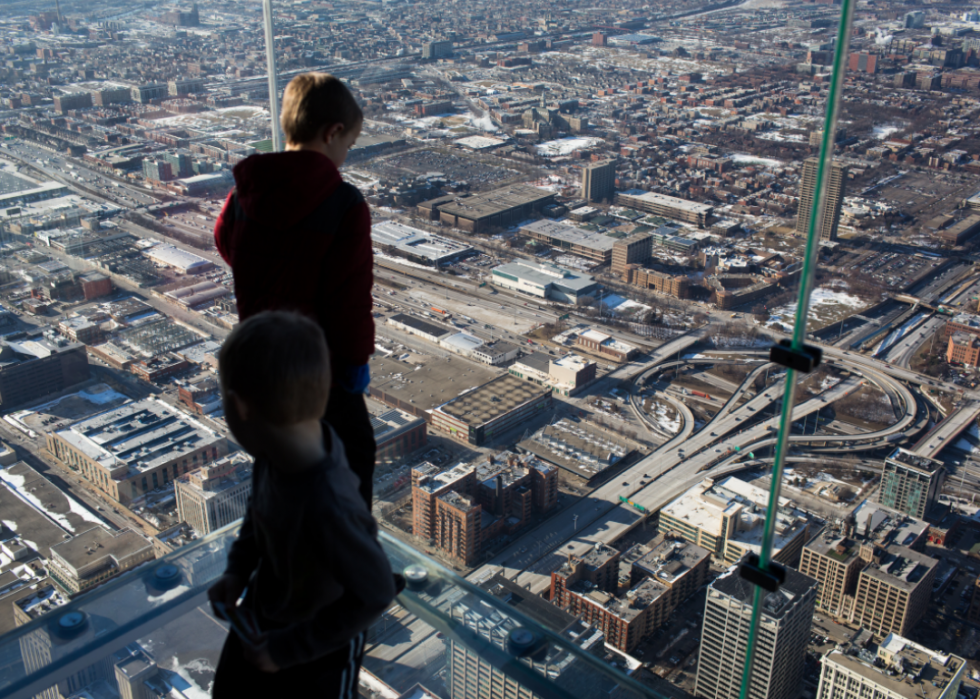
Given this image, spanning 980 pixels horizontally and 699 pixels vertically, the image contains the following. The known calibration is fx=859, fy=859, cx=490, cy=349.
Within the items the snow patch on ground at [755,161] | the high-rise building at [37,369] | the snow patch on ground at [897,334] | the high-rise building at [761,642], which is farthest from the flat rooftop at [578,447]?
the snow patch on ground at [755,161]

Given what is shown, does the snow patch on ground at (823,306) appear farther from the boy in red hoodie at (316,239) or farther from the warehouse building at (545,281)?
the boy in red hoodie at (316,239)

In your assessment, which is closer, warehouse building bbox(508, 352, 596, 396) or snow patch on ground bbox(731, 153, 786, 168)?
warehouse building bbox(508, 352, 596, 396)

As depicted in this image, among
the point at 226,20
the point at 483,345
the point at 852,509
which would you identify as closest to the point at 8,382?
the point at 483,345

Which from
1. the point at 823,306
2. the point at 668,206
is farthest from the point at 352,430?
the point at 668,206

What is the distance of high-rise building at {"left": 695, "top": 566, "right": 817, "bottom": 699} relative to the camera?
353cm

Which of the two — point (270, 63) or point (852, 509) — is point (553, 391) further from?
point (270, 63)

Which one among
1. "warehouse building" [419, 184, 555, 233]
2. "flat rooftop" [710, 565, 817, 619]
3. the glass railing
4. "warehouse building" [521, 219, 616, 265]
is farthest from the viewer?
"warehouse building" [419, 184, 555, 233]

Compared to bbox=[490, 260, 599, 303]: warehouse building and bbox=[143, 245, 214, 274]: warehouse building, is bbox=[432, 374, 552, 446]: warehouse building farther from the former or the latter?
bbox=[143, 245, 214, 274]: warehouse building

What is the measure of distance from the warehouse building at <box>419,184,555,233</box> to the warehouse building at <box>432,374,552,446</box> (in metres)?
3.88

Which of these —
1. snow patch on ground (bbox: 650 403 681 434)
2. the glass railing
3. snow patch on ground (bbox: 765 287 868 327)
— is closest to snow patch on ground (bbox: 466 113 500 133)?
snow patch on ground (bbox: 765 287 868 327)

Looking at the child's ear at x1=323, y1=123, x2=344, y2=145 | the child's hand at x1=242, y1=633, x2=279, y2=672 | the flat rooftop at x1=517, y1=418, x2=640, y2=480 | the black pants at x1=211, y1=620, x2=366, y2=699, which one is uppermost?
the child's ear at x1=323, y1=123, x2=344, y2=145

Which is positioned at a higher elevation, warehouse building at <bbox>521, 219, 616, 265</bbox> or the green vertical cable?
the green vertical cable

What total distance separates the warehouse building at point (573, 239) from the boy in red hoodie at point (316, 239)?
8565mm

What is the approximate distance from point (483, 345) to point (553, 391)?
2.56ft
